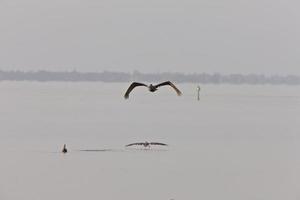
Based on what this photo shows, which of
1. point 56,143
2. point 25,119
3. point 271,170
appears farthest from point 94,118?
point 271,170

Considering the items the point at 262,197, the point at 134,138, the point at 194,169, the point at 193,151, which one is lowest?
the point at 262,197

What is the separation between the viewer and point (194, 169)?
19.7 metres

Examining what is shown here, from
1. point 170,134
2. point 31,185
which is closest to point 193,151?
point 170,134

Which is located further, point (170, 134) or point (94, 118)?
point (94, 118)

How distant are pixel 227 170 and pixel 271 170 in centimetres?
178

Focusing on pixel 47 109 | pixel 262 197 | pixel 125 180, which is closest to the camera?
pixel 262 197

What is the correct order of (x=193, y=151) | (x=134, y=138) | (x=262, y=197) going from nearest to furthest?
1. (x=262, y=197)
2. (x=193, y=151)
3. (x=134, y=138)

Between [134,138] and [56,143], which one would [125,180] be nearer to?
[56,143]

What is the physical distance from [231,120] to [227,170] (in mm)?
18988

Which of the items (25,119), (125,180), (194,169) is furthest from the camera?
(25,119)

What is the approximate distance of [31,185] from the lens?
55.3ft

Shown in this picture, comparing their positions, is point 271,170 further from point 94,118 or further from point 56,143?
point 94,118

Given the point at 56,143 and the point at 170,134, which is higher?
the point at 170,134

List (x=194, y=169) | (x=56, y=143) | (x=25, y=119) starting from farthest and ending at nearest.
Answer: (x=25, y=119) → (x=56, y=143) → (x=194, y=169)
